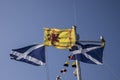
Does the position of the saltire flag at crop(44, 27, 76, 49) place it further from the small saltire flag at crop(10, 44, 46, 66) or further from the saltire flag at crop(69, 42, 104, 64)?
the small saltire flag at crop(10, 44, 46, 66)

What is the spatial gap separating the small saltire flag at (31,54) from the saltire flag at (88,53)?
220 centimetres

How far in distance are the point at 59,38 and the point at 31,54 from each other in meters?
2.57

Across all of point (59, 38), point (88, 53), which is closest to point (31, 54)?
point (59, 38)

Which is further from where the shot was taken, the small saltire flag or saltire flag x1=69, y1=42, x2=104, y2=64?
saltire flag x1=69, y1=42, x2=104, y2=64

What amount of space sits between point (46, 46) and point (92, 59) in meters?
3.60

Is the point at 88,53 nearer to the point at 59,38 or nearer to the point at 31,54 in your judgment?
the point at 59,38

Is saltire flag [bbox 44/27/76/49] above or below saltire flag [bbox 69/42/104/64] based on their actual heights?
above

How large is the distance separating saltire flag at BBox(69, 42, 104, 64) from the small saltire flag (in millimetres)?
2205

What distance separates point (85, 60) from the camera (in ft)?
100

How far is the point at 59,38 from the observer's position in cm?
3147

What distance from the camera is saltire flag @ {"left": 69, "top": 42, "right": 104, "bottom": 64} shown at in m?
30.6

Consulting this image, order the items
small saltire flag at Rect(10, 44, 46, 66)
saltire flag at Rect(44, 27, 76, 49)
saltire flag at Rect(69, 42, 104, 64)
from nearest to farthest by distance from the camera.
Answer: small saltire flag at Rect(10, 44, 46, 66)
saltire flag at Rect(69, 42, 104, 64)
saltire flag at Rect(44, 27, 76, 49)

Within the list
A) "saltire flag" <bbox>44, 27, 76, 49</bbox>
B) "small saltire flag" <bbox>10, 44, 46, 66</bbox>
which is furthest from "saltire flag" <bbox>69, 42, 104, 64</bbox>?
"small saltire flag" <bbox>10, 44, 46, 66</bbox>

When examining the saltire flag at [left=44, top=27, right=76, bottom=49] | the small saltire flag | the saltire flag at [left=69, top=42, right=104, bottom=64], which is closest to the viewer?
the small saltire flag
